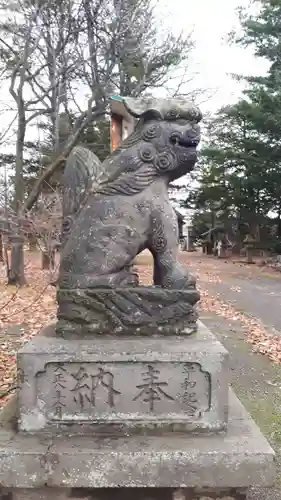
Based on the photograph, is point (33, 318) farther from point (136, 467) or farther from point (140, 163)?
point (136, 467)

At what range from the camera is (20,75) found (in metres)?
12.2

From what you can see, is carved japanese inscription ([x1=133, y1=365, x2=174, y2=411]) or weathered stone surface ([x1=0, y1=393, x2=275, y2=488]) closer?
weathered stone surface ([x1=0, y1=393, x2=275, y2=488])

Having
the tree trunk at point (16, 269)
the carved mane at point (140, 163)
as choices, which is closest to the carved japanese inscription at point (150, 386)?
the carved mane at point (140, 163)

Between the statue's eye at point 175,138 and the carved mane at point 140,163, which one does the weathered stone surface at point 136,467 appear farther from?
the statue's eye at point 175,138

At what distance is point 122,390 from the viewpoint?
8.14ft

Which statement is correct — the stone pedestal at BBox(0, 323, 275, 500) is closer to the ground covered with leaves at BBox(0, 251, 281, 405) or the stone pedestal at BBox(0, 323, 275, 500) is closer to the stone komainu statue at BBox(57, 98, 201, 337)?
the stone komainu statue at BBox(57, 98, 201, 337)

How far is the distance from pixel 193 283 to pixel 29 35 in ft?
35.1

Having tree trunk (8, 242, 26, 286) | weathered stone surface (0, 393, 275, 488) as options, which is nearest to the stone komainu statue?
weathered stone surface (0, 393, 275, 488)

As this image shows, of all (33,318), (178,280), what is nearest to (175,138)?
(178,280)

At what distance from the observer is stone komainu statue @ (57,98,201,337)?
2627 millimetres

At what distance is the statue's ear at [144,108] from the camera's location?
9.05ft

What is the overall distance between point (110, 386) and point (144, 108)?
149cm

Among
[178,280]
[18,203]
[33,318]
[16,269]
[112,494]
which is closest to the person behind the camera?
[112,494]

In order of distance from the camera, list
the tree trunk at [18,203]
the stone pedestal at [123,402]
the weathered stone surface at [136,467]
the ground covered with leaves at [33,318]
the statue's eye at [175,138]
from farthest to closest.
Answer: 1. the tree trunk at [18,203]
2. the ground covered with leaves at [33,318]
3. the statue's eye at [175,138]
4. the stone pedestal at [123,402]
5. the weathered stone surface at [136,467]
